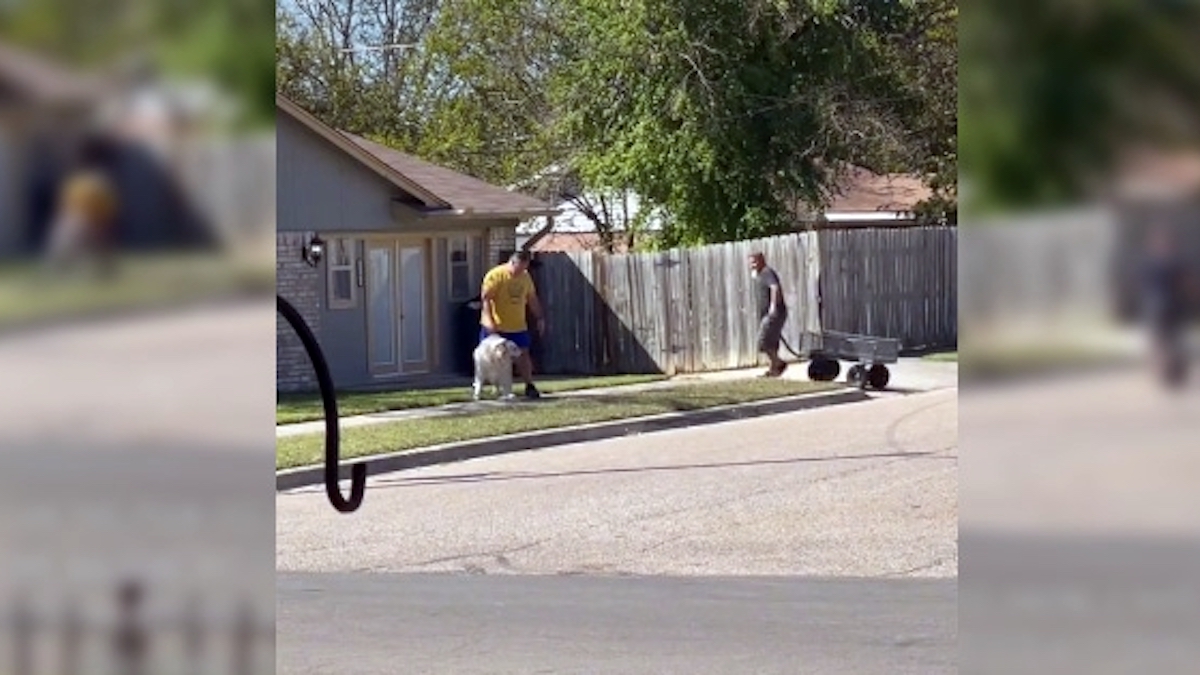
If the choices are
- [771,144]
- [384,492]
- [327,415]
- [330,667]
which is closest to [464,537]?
[384,492]

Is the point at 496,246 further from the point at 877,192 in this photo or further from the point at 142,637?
the point at 142,637

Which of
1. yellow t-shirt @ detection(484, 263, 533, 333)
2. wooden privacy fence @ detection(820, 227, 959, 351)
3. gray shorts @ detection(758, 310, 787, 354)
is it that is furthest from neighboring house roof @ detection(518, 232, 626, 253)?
yellow t-shirt @ detection(484, 263, 533, 333)

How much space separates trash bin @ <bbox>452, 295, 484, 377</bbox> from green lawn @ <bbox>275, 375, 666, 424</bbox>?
1.60 m

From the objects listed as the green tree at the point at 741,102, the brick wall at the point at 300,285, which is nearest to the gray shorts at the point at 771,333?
the brick wall at the point at 300,285

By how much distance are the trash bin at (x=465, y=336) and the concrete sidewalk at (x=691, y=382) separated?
2.77 meters

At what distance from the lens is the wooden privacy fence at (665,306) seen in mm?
24359

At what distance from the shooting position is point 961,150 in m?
1.87

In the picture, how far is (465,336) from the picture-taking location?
982 inches

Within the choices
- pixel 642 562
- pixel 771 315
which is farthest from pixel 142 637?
pixel 771 315

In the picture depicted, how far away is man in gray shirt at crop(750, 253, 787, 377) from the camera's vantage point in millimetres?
21844

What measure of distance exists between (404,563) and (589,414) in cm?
734

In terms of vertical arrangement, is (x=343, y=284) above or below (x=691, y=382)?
above

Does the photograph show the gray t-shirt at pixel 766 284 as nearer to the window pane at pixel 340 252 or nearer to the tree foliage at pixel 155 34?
the window pane at pixel 340 252

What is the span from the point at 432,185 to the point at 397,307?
183 cm
